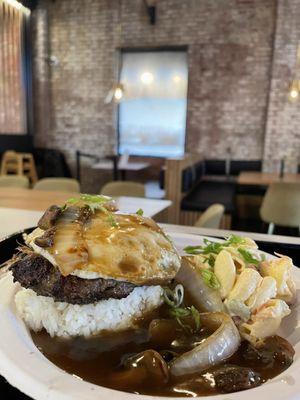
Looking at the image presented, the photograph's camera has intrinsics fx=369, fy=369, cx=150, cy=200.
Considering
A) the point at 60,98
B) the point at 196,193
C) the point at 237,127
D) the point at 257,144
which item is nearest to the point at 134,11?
the point at 60,98

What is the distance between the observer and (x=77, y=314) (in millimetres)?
777

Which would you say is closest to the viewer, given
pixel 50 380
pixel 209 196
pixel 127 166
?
pixel 50 380

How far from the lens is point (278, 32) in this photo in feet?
19.0

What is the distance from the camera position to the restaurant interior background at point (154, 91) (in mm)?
5938

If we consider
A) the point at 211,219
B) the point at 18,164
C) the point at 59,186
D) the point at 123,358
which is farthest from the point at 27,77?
the point at 123,358

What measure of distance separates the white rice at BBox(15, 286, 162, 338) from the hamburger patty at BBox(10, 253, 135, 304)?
0.13 ft

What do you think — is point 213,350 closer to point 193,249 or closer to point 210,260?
point 210,260

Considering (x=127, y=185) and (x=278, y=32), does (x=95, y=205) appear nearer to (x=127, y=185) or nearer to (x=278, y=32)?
(x=127, y=185)

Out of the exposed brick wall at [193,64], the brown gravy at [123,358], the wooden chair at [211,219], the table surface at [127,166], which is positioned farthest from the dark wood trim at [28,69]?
the brown gravy at [123,358]

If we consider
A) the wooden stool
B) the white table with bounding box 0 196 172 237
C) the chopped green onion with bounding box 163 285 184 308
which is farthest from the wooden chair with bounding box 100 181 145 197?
the wooden stool

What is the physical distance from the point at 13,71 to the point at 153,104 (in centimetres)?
270

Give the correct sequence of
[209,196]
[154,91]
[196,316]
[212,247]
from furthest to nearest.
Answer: [154,91] < [209,196] < [212,247] < [196,316]

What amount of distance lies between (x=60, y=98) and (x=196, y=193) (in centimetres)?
374

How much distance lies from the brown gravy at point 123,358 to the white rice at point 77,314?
2 centimetres
